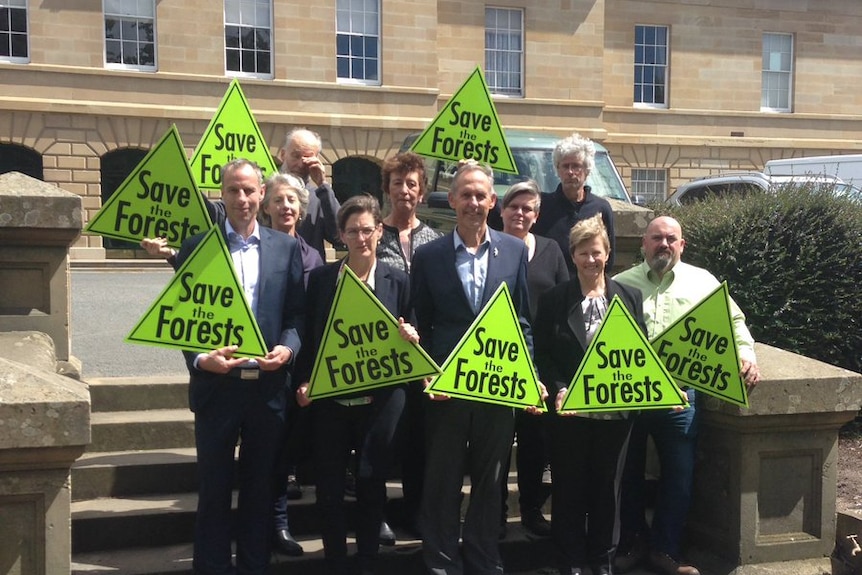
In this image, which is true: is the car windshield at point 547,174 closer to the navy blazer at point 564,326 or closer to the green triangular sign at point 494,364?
the navy blazer at point 564,326

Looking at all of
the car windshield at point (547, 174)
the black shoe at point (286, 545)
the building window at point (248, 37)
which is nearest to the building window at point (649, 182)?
the building window at point (248, 37)

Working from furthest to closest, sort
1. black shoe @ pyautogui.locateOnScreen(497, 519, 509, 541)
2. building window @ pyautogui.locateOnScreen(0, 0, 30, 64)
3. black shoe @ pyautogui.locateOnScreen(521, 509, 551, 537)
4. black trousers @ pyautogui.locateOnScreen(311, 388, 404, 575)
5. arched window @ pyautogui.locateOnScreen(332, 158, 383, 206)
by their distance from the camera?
arched window @ pyautogui.locateOnScreen(332, 158, 383, 206), building window @ pyautogui.locateOnScreen(0, 0, 30, 64), black shoe @ pyautogui.locateOnScreen(521, 509, 551, 537), black shoe @ pyautogui.locateOnScreen(497, 519, 509, 541), black trousers @ pyautogui.locateOnScreen(311, 388, 404, 575)

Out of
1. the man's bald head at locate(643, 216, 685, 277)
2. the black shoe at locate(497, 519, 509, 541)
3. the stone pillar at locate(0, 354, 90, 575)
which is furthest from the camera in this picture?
the black shoe at locate(497, 519, 509, 541)

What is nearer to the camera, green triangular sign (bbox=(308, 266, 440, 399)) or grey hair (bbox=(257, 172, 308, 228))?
green triangular sign (bbox=(308, 266, 440, 399))

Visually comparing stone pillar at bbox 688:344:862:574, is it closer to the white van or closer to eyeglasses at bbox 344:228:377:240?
eyeglasses at bbox 344:228:377:240

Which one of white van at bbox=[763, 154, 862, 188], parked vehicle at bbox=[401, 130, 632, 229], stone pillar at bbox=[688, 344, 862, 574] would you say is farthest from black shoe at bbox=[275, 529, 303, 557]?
white van at bbox=[763, 154, 862, 188]

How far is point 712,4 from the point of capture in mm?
30812

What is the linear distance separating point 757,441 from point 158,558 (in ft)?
10.2

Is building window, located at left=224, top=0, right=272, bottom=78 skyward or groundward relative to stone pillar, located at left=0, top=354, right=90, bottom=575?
Answer: skyward

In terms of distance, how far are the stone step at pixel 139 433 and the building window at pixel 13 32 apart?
19.3 meters

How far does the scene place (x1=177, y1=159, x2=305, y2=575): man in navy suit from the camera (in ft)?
14.9

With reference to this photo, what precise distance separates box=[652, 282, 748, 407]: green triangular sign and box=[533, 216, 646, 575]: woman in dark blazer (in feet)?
0.61

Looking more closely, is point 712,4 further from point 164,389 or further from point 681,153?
point 164,389

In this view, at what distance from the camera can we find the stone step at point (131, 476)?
540cm
